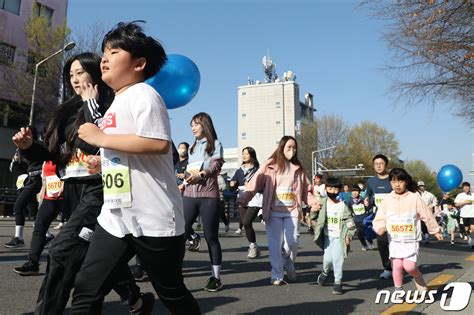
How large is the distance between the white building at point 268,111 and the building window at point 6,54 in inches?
2394

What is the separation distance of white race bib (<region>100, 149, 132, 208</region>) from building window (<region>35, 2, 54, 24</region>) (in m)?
26.8

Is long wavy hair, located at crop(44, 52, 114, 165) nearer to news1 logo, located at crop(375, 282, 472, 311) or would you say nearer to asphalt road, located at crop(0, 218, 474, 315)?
asphalt road, located at crop(0, 218, 474, 315)

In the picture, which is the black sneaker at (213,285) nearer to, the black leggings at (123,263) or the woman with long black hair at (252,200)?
the woman with long black hair at (252,200)

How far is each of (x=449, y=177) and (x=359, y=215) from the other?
748cm

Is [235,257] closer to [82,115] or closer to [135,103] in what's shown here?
[82,115]

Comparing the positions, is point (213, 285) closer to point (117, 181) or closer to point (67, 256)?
point (67, 256)

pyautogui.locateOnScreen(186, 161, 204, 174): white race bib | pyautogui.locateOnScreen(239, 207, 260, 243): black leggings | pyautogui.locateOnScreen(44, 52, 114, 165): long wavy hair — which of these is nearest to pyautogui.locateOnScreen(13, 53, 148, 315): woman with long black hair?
pyautogui.locateOnScreen(44, 52, 114, 165): long wavy hair

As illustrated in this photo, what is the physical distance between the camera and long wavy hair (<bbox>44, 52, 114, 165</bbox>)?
3152 millimetres

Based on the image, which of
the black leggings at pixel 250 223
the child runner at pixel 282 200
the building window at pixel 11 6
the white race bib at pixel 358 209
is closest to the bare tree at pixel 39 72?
the building window at pixel 11 6

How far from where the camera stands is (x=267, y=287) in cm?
529

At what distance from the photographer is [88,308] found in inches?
90.0

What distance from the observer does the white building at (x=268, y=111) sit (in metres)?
83.9

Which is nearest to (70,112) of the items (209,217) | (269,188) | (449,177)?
(209,217)

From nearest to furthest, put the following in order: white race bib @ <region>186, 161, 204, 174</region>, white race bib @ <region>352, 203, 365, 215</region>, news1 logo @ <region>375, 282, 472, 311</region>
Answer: news1 logo @ <region>375, 282, 472, 311</region>, white race bib @ <region>186, 161, 204, 174</region>, white race bib @ <region>352, 203, 365, 215</region>
